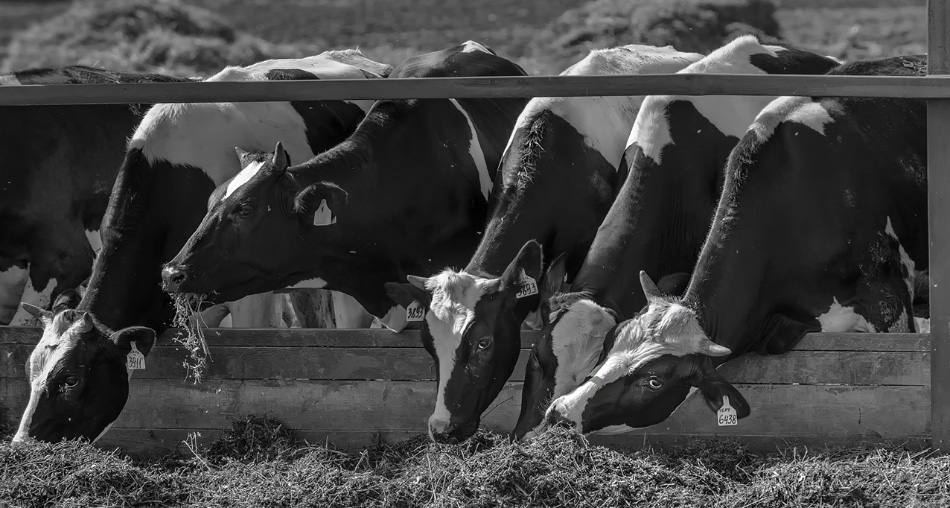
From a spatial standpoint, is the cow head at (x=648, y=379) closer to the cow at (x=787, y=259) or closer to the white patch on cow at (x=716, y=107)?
the cow at (x=787, y=259)

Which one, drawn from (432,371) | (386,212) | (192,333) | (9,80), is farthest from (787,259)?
(9,80)

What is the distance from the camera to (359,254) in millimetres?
7375

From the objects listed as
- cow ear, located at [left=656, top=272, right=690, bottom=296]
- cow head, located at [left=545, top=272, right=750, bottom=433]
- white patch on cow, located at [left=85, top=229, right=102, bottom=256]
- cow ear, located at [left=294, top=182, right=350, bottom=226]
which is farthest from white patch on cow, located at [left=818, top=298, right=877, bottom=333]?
white patch on cow, located at [left=85, top=229, right=102, bottom=256]

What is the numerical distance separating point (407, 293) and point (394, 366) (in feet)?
1.40

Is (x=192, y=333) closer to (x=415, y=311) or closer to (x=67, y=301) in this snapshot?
(x=67, y=301)

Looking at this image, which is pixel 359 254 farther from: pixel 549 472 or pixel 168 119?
pixel 549 472

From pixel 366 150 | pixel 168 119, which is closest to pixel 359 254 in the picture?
pixel 366 150

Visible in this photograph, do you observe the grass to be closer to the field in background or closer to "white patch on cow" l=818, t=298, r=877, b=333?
"white patch on cow" l=818, t=298, r=877, b=333

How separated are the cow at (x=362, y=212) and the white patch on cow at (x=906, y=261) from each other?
2.42 metres

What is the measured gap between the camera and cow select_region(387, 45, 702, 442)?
6.07 meters

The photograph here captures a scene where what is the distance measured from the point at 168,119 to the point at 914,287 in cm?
463

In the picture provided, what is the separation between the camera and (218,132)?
772 centimetres

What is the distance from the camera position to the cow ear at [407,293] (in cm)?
646

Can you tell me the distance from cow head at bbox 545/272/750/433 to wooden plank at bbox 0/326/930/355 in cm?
60
